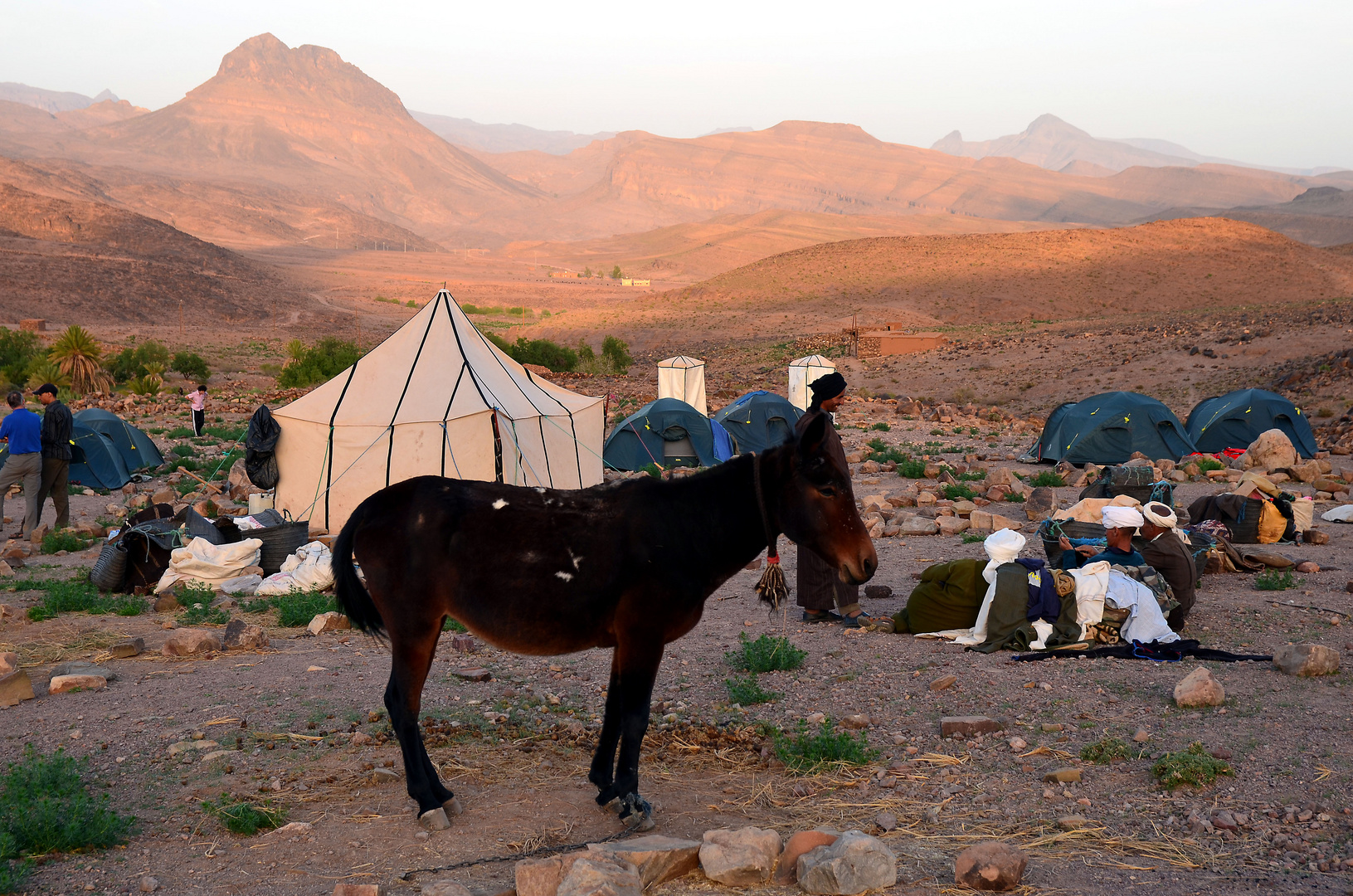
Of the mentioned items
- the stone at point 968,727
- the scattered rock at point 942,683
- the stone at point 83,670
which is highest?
the stone at point 968,727

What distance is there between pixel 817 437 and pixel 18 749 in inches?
202

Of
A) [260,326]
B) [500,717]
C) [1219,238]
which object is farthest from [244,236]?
[500,717]

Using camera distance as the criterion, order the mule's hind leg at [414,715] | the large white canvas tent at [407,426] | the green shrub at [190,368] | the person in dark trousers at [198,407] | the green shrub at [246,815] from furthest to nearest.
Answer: the green shrub at [190,368] < the person in dark trousers at [198,407] < the large white canvas tent at [407,426] < the mule's hind leg at [414,715] < the green shrub at [246,815]

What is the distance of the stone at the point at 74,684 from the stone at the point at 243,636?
1.16 meters

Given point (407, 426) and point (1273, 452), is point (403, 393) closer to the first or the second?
point (407, 426)

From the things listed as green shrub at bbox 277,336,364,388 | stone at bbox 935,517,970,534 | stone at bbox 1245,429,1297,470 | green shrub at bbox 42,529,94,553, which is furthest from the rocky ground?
green shrub at bbox 277,336,364,388

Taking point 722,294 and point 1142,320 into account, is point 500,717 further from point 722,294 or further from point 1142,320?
point 722,294

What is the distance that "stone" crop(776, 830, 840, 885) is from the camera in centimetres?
394

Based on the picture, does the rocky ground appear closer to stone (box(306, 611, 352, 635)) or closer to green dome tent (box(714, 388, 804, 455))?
stone (box(306, 611, 352, 635))

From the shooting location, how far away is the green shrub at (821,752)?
5.26 metres

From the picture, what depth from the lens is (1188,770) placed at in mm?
4727

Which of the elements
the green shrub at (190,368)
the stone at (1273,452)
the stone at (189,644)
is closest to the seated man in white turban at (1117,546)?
the stone at (189,644)

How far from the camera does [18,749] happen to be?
5.57 meters

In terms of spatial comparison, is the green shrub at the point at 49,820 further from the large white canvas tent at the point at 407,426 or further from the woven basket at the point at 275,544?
the large white canvas tent at the point at 407,426
